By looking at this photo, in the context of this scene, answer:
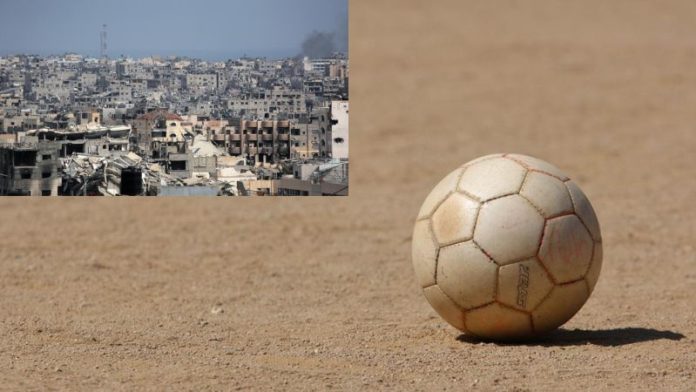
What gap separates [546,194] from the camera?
7.79 meters

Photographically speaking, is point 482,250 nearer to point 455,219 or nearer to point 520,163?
point 455,219

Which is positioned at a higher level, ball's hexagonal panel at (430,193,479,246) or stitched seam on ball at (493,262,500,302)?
ball's hexagonal panel at (430,193,479,246)

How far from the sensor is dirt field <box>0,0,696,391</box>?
23.9 ft

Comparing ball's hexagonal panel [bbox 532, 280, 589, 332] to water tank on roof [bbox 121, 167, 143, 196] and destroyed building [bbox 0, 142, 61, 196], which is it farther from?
destroyed building [bbox 0, 142, 61, 196]

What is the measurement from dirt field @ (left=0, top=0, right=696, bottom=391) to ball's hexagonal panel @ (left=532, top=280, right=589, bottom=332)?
0.17 metres

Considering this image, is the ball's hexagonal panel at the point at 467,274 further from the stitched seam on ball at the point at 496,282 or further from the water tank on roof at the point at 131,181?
the water tank on roof at the point at 131,181

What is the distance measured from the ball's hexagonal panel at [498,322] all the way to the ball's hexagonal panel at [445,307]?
6 centimetres

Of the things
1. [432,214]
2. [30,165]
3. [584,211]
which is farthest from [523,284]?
[30,165]

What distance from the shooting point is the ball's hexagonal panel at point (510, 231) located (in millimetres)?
7621

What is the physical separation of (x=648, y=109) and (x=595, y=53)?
5.16 m

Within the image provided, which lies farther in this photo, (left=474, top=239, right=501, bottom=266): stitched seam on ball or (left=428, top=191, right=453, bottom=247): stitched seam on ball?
(left=428, top=191, right=453, bottom=247): stitched seam on ball

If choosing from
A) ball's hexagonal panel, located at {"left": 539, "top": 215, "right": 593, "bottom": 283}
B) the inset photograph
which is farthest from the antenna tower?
ball's hexagonal panel, located at {"left": 539, "top": 215, "right": 593, "bottom": 283}

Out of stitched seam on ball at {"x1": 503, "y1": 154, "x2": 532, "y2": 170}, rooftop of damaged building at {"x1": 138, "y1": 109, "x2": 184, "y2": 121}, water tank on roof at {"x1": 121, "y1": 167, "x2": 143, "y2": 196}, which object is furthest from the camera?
rooftop of damaged building at {"x1": 138, "y1": 109, "x2": 184, "y2": 121}

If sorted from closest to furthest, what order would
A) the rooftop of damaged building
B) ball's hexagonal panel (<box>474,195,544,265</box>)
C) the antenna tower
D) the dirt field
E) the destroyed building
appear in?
1. the dirt field
2. ball's hexagonal panel (<box>474,195,544,265</box>)
3. the destroyed building
4. the rooftop of damaged building
5. the antenna tower
